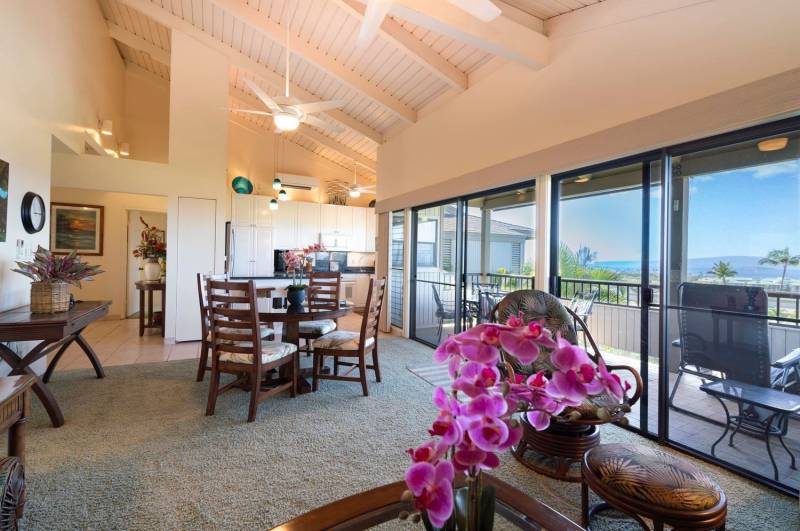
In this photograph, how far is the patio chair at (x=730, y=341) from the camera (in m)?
2.01

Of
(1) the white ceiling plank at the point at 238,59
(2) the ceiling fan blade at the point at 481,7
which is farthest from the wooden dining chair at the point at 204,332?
(1) the white ceiling plank at the point at 238,59

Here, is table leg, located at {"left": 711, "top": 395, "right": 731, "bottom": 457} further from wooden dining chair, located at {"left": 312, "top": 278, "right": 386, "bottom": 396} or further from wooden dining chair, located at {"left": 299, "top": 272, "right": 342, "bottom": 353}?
wooden dining chair, located at {"left": 299, "top": 272, "right": 342, "bottom": 353}

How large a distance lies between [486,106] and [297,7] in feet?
7.85

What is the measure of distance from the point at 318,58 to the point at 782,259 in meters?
4.76

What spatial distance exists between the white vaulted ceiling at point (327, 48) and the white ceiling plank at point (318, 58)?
0.04ft

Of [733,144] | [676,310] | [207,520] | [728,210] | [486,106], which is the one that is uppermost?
[486,106]

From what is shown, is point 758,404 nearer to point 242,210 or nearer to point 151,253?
point 151,253

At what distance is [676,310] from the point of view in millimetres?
2350

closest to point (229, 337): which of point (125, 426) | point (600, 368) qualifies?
point (125, 426)

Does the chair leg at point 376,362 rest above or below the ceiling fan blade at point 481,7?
below

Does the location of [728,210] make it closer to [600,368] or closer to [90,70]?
[600,368]

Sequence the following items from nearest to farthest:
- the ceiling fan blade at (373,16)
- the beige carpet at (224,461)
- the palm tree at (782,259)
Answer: the beige carpet at (224,461) → the palm tree at (782,259) → the ceiling fan blade at (373,16)

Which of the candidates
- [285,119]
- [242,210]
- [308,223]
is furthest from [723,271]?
[242,210]

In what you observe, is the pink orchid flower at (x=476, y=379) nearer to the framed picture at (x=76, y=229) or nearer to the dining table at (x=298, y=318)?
the dining table at (x=298, y=318)
